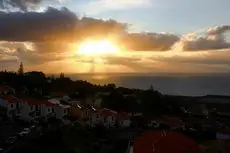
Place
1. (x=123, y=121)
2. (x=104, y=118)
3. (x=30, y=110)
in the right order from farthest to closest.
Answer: (x=123, y=121), (x=104, y=118), (x=30, y=110)

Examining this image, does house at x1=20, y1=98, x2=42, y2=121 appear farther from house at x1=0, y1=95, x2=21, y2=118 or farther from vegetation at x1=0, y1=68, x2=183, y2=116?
vegetation at x1=0, y1=68, x2=183, y2=116

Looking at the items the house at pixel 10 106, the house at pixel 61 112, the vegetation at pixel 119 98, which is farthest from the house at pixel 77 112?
the vegetation at pixel 119 98

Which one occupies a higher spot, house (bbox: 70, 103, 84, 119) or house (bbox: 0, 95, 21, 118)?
house (bbox: 0, 95, 21, 118)

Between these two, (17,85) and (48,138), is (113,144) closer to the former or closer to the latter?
(48,138)

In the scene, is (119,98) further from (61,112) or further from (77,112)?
(61,112)

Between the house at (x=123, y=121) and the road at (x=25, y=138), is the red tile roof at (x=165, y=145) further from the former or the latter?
the house at (x=123, y=121)

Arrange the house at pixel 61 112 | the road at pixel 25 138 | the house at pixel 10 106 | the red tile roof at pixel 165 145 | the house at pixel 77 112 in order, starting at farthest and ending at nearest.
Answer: the house at pixel 77 112 → the house at pixel 61 112 → the house at pixel 10 106 → the road at pixel 25 138 → the red tile roof at pixel 165 145

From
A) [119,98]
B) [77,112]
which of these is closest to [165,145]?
[77,112]

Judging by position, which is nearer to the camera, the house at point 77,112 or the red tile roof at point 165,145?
the red tile roof at point 165,145

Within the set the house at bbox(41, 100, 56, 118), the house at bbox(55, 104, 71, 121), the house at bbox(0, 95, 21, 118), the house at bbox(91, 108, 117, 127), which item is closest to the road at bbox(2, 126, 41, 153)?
the house at bbox(0, 95, 21, 118)
